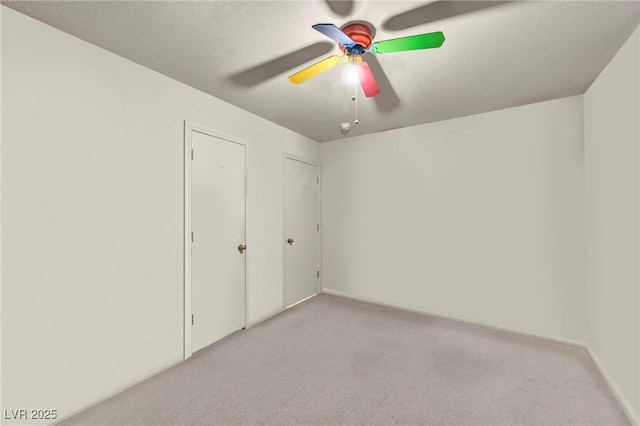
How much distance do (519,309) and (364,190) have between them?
93.0 inches

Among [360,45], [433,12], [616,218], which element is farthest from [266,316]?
[616,218]

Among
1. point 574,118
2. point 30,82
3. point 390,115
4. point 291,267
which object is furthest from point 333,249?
point 30,82

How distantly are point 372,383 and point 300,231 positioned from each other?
231 centimetres

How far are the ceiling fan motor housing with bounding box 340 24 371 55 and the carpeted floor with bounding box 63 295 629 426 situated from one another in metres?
2.38

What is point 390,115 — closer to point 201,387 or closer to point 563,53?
point 563,53

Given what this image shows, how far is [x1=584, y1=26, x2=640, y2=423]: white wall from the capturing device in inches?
71.0

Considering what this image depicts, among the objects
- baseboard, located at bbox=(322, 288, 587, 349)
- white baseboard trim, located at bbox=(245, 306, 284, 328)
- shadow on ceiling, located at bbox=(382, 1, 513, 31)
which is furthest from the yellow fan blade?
baseboard, located at bbox=(322, 288, 587, 349)

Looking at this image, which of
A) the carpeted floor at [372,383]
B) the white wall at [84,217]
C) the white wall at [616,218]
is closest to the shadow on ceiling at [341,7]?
the white wall at [84,217]

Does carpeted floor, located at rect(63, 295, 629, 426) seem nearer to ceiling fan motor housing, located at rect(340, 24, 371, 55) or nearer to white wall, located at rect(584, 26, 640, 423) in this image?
white wall, located at rect(584, 26, 640, 423)

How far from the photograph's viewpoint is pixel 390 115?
10.5 ft

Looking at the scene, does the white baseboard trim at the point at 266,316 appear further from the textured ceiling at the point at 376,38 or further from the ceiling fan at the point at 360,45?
the ceiling fan at the point at 360,45

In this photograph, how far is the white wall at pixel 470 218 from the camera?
2758 mm

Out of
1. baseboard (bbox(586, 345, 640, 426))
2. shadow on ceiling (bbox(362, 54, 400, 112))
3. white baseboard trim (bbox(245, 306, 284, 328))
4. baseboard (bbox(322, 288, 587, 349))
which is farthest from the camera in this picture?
white baseboard trim (bbox(245, 306, 284, 328))

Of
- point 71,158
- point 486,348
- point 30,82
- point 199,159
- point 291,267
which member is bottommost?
point 486,348
